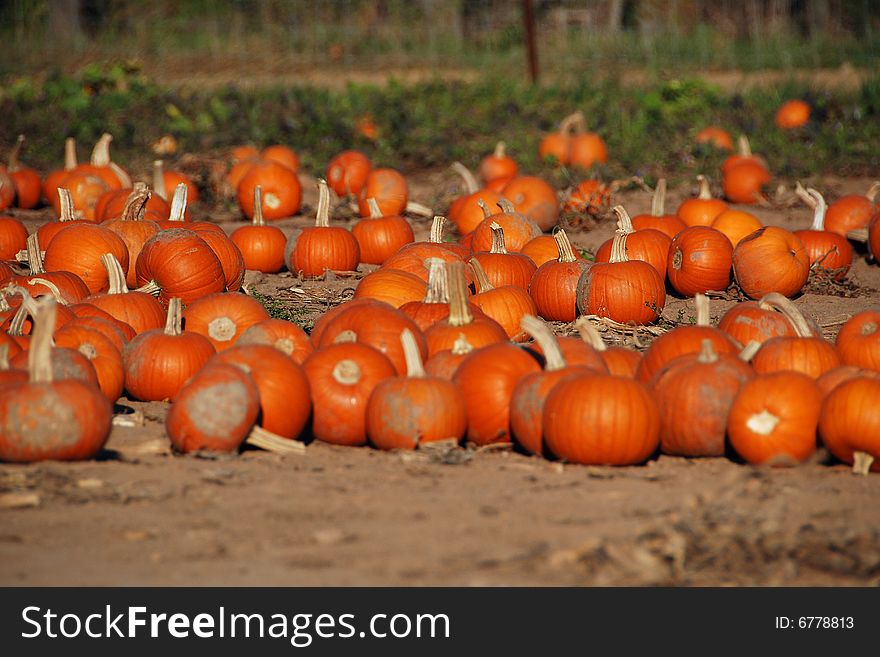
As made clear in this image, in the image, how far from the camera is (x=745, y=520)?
3338 mm

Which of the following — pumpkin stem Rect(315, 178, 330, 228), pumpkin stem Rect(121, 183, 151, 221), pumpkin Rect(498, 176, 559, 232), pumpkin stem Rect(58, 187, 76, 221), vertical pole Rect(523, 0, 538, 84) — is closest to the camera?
pumpkin stem Rect(121, 183, 151, 221)

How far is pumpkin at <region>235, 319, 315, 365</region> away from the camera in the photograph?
476 cm

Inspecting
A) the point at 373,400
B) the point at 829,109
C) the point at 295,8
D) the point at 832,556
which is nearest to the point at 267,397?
the point at 373,400

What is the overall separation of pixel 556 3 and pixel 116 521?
60.3ft

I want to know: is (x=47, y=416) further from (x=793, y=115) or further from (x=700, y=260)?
(x=793, y=115)

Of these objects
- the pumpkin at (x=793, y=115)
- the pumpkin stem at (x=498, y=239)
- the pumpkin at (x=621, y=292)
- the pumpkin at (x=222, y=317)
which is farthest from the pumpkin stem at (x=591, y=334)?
the pumpkin at (x=793, y=115)

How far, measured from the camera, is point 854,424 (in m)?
3.96

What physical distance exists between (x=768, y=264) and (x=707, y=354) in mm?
2419

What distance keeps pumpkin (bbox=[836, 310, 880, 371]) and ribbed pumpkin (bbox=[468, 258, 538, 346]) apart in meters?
1.50

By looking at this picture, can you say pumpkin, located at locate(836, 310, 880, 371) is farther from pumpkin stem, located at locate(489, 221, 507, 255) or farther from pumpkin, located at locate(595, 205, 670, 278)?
pumpkin stem, located at locate(489, 221, 507, 255)

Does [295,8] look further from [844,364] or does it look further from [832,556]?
[832,556]

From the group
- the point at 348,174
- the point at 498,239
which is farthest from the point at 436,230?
the point at 348,174

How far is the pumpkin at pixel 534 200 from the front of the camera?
834 cm

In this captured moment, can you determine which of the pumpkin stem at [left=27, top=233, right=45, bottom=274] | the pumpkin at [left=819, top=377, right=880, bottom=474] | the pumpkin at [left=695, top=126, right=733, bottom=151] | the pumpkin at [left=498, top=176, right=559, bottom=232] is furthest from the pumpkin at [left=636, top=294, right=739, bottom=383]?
the pumpkin at [left=695, top=126, right=733, bottom=151]
